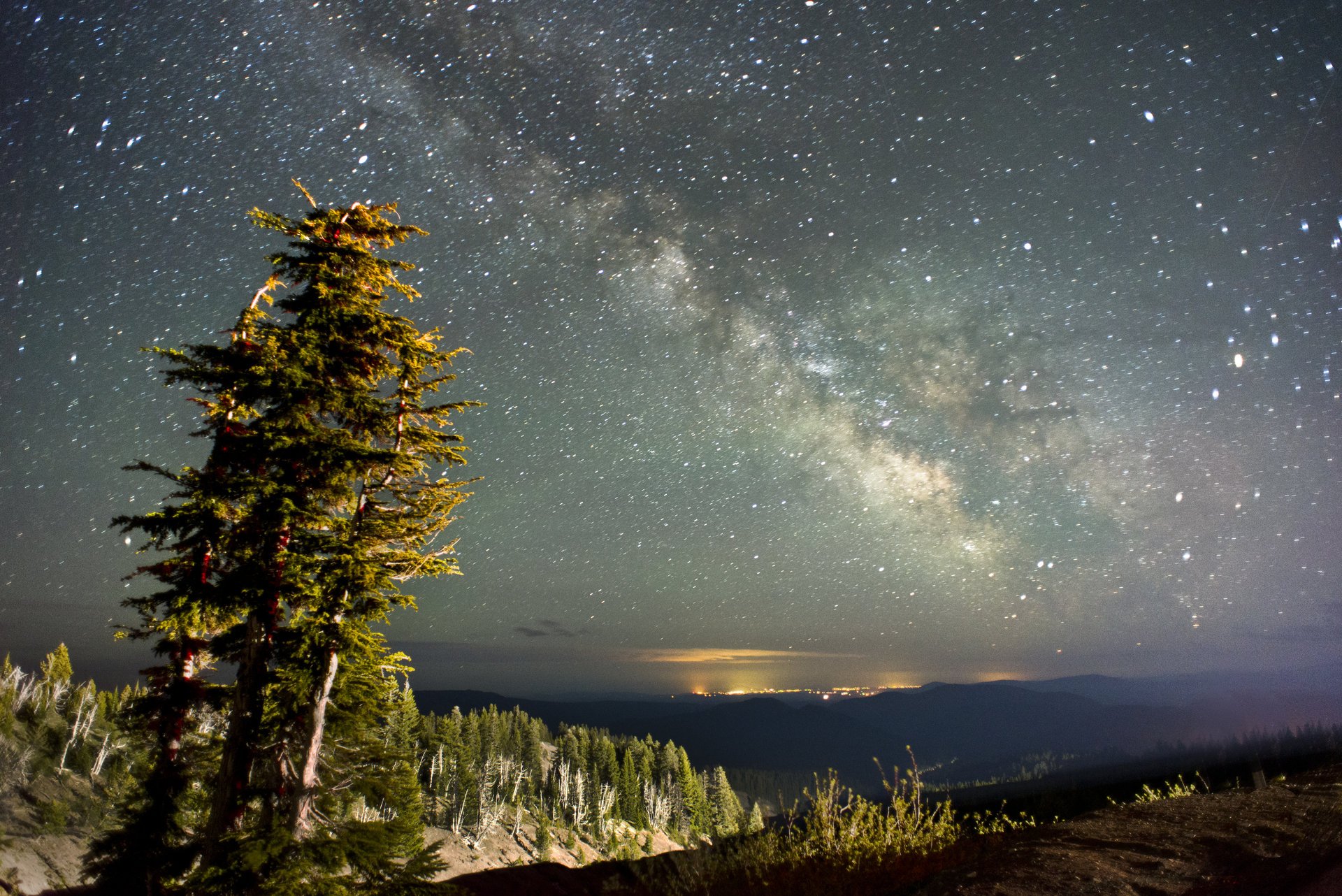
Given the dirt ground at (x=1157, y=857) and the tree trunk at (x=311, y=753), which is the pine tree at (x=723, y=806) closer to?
the tree trunk at (x=311, y=753)

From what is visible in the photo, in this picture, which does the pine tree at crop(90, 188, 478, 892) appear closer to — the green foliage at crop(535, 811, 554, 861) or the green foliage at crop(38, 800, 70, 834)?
the green foliage at crop(38, 800, 70, 834)

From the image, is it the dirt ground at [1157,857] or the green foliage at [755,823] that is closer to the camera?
the dirt ground at [1157,857]

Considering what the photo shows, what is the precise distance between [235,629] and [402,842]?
13.4 ft

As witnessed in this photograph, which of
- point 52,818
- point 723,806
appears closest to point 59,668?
point 52,818

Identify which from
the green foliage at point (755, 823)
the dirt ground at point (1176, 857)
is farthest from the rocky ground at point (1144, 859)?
the green foliage at point (755, 823)

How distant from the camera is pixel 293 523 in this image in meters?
9.79

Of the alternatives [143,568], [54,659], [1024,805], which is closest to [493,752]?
[54,659]

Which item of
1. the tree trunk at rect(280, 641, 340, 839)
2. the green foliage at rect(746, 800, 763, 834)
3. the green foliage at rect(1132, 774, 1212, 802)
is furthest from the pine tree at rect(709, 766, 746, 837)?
the tree trunk at rect(280, 641, 340, 839)

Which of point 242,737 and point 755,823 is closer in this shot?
point 755,823

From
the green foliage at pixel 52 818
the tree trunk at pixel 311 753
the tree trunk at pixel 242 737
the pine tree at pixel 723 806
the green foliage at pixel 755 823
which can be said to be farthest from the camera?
the pine tree at pixel 723 806

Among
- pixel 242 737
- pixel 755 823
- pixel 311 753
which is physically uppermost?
pixel 242 737

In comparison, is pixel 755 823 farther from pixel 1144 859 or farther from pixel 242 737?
pixel 242 737

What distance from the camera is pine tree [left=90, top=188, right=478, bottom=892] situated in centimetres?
906

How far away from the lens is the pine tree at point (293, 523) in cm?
906
